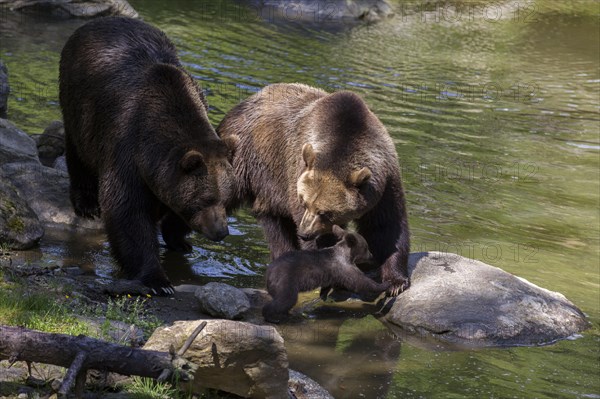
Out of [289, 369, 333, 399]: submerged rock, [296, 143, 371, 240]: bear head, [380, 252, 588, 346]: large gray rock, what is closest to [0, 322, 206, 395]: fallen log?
[289, 369, 333, 399]: submerged rock

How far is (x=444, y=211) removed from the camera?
1228cm

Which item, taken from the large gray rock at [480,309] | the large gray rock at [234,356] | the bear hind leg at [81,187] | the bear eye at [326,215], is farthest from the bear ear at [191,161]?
the large gray rock at [234,356]

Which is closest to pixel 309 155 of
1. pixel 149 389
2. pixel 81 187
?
pixel 81 187

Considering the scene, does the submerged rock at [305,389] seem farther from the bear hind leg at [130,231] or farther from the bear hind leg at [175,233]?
the bear hind leg at [175,233]

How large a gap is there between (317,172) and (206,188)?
1025 millimetres

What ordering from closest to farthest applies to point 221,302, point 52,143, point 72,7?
point 221,302 < point 52,143 < point 72,7

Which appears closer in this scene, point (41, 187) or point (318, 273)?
point (318, 273)

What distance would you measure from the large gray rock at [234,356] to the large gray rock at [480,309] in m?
2.77

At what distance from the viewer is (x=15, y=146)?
11258 mm

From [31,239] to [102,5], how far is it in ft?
47.9

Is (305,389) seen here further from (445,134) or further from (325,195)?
(445,134)

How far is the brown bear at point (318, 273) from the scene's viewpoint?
26.8 ft

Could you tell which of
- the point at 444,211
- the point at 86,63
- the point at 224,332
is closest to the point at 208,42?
the point at 444,211

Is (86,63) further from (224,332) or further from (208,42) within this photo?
(208,42)
